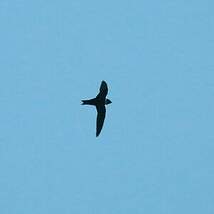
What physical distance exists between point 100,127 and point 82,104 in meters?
1.63

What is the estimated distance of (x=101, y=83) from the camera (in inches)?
2000

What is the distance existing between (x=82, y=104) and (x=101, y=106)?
109cm

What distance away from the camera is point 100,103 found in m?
51.3

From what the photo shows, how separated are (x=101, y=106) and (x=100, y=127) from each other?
77cm

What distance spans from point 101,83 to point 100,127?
173 centimetres

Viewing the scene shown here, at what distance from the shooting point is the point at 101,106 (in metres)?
51.5

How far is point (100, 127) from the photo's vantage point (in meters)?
51.9

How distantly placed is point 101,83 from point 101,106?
97 centimetres

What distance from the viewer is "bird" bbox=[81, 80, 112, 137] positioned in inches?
2004

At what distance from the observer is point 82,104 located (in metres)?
50.6

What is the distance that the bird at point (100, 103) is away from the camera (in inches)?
2004
